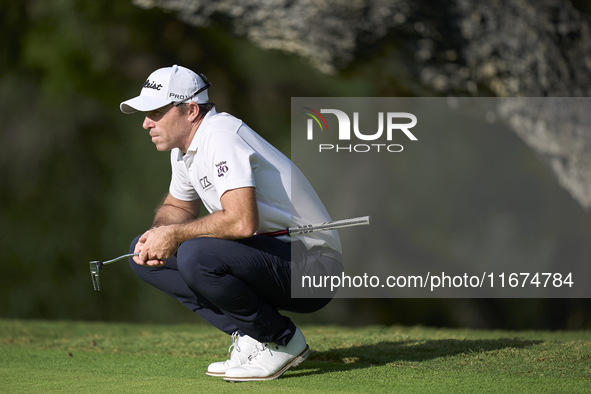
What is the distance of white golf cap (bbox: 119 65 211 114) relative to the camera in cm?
189

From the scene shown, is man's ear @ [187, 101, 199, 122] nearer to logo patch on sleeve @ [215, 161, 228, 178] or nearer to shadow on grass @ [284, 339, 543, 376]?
logo patch on sleeve @ [215, 161, 228, 178]

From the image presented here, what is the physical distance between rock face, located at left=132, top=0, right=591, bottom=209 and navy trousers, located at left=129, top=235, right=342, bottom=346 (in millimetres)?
2553

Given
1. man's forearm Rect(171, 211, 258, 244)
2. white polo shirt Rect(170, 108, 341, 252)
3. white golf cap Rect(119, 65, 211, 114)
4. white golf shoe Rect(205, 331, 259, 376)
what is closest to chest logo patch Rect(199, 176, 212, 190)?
white polo shirt Rect(170, 108, 341, 252)

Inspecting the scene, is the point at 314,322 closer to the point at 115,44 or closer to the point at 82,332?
the point at 82,332

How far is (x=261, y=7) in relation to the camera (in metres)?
4.30

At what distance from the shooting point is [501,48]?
13.1 ft

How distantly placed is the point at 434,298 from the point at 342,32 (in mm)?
2461

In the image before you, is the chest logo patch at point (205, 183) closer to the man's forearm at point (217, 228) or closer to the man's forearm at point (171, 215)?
the man's forearm at point (217, 228)

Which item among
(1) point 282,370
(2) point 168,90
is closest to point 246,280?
(1) point 282,370

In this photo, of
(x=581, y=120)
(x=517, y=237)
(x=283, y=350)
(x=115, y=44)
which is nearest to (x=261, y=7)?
(x=115, y=44)

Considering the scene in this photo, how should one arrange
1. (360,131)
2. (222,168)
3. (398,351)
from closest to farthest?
1. (222,168)
2. (398,351)
3. (360,131)

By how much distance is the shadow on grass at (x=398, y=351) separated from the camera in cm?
211

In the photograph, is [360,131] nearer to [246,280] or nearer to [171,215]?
[171,215]

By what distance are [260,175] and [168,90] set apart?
0.38 m
